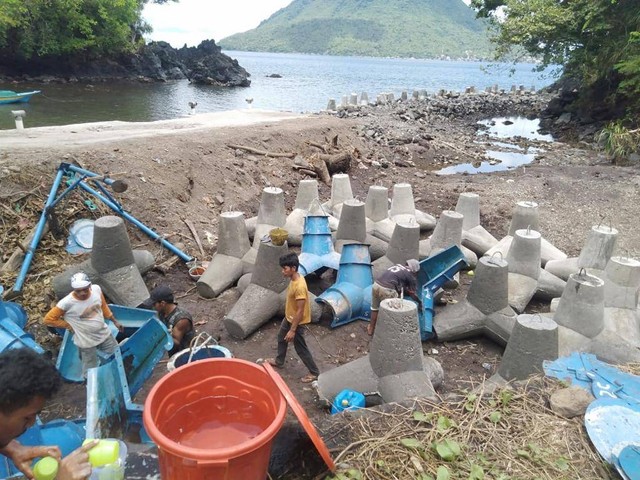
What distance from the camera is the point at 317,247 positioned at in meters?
6.79

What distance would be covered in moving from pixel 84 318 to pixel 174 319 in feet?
2.71

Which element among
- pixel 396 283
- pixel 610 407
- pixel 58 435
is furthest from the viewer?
pixel 396 283

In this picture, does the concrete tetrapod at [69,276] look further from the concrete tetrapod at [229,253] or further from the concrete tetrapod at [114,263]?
the concrete tetrapod at [229,253]

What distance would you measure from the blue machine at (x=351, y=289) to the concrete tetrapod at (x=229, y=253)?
1511mm

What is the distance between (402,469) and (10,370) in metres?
2.15

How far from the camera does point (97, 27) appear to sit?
36094 mm

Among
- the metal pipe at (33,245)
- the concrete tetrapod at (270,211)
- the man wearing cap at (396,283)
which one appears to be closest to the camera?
the man wearing cap at (396,283)

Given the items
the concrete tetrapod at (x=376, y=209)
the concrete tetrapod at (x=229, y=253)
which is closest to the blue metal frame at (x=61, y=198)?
the concrete tetrapod at (x=229, y=253)

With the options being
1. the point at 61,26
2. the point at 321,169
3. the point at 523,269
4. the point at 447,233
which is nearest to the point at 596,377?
the point at 523,269

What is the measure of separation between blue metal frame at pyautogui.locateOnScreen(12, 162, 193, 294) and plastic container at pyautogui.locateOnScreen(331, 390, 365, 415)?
408 cm

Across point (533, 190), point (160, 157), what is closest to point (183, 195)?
point (160, 157)

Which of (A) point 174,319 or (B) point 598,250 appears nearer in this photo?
(A) point 174,319

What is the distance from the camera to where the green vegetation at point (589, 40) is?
1697 centimetres

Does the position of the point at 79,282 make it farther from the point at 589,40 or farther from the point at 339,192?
the point at 589,40
